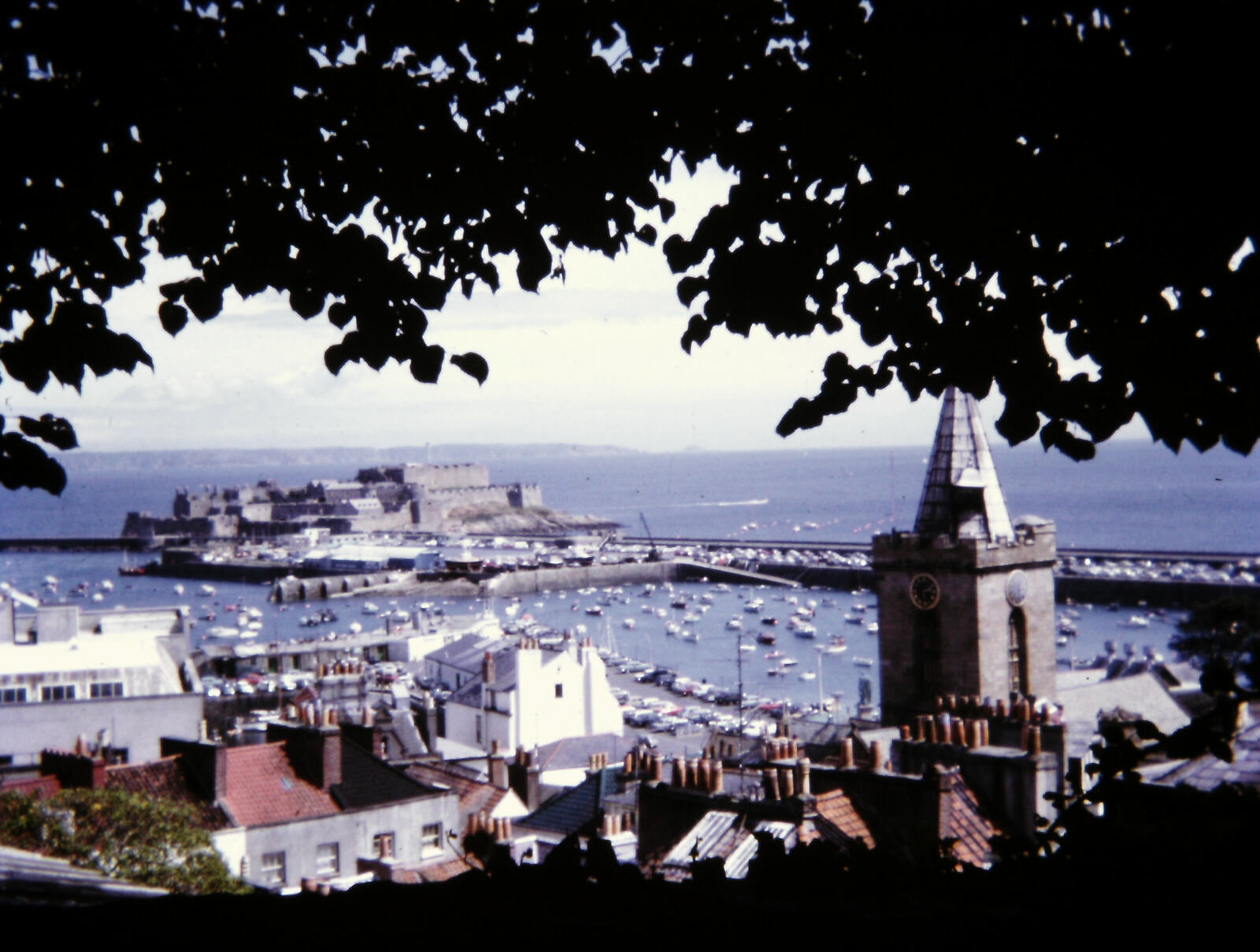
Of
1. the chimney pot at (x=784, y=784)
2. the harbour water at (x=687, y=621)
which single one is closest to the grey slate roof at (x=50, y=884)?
the chimney pot at (x=784, y=784)

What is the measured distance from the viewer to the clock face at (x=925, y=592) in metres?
22.4

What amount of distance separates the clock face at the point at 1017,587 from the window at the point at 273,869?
505 inches

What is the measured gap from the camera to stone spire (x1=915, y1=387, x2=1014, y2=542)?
2177cm

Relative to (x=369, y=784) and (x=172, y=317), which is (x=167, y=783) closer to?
(x=369, y=784)

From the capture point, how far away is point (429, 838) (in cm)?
1738

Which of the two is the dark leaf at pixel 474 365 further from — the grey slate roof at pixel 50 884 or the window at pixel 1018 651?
the window at pixel 1018 651

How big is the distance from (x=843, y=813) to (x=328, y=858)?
754 cm

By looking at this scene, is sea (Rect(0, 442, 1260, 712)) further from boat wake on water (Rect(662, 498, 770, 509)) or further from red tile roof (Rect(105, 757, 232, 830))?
red tile roof (Rect(105, 757, 232, 830))

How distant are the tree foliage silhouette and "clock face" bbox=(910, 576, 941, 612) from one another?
18505 millimetres

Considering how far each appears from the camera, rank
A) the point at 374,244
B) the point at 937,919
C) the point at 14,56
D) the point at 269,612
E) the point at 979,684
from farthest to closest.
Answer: the point at 269,612
the point at 979,684
the point at 374,244
the point at 14,56
the point at 937,919

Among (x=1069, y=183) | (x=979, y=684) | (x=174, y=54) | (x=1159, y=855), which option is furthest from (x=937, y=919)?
(x=979, y=684)

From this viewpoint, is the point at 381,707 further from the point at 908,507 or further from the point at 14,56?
the point at 908,507

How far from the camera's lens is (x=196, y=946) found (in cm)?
288

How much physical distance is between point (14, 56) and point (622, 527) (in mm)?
148550
